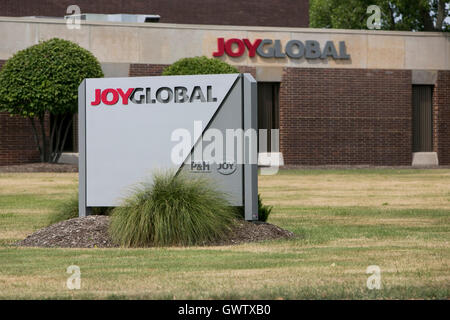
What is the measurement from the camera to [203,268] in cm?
1000

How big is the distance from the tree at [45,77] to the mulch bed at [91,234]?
661 inches

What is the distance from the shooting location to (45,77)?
29.9 metres

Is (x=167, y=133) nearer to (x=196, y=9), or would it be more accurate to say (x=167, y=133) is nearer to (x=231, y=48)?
(x=231, y=48)

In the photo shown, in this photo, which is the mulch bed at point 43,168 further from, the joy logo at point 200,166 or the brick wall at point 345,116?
the joy logo at point 200,166

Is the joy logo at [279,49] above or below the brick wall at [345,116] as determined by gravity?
above

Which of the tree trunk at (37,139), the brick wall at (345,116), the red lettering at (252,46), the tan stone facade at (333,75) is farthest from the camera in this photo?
the brick wall at (345,116)

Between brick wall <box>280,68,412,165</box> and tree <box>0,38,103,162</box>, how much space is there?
29.8 ft

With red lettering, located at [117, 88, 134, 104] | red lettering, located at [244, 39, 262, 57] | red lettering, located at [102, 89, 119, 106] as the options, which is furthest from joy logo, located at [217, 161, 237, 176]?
red lettering, located at [244, 39, 262, 57]

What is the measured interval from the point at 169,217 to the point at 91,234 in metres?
1.34

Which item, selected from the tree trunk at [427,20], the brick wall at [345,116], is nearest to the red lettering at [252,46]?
the brick wall at [345,116]

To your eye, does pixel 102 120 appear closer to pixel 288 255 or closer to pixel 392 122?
pixel 288 255

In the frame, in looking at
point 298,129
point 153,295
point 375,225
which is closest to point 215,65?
point 298,129

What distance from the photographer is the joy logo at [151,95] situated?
13461 millimetres

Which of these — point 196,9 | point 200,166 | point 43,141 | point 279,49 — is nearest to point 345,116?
point 279,49
